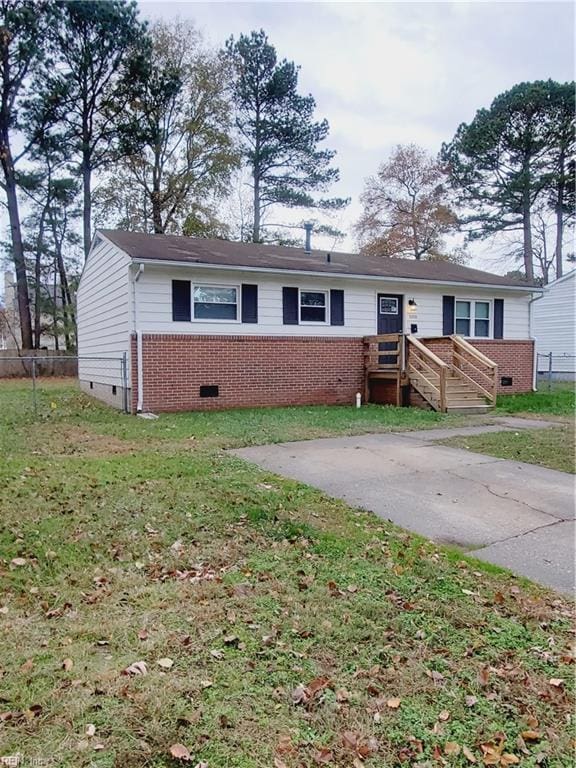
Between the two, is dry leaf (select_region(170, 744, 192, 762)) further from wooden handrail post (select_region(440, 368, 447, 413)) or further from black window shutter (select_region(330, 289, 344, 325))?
black window shutter (select_region(330, 289, 344, 325))

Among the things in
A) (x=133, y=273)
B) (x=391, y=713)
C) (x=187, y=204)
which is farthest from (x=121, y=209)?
(x=391, y=713)

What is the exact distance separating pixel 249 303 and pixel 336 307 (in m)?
2.47

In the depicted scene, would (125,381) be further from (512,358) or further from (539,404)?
(512,358)

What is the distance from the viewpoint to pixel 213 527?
418cm

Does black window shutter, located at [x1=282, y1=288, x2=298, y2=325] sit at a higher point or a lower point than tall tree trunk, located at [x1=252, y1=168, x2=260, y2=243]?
lower

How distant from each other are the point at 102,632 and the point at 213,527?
1.50 metres

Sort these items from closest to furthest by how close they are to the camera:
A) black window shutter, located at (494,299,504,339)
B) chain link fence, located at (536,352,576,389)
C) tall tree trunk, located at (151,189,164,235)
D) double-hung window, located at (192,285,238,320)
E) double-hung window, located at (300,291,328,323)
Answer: double-hung window, located at (192,285,238,320)
double-hung window, located at (300,291,328,323)
black window shutter, located at (494,299,504,339)
chain link fence, located at (536,352,576,389)
tall tree trunk, located at (151,189,164,235)

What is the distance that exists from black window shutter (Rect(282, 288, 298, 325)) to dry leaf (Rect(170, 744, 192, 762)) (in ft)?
36.4

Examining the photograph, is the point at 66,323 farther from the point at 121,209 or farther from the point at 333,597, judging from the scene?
the point at 333,597

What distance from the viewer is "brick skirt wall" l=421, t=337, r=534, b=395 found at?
50.0 feet

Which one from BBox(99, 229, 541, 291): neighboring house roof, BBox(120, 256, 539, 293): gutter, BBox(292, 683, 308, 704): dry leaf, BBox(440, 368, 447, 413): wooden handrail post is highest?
BBox(99, 229, 541, 291): neighboring house roof

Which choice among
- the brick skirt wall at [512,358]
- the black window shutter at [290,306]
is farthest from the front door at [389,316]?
A: the black window shutter at [290,306]

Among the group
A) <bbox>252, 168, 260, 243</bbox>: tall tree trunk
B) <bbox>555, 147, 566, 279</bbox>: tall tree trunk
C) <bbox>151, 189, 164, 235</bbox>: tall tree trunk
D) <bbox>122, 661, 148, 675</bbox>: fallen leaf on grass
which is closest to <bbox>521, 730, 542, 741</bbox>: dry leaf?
<bbox>122, 661, 148, 675</bbox>: fallen leaf on grass

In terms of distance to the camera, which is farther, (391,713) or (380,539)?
(380,539)
